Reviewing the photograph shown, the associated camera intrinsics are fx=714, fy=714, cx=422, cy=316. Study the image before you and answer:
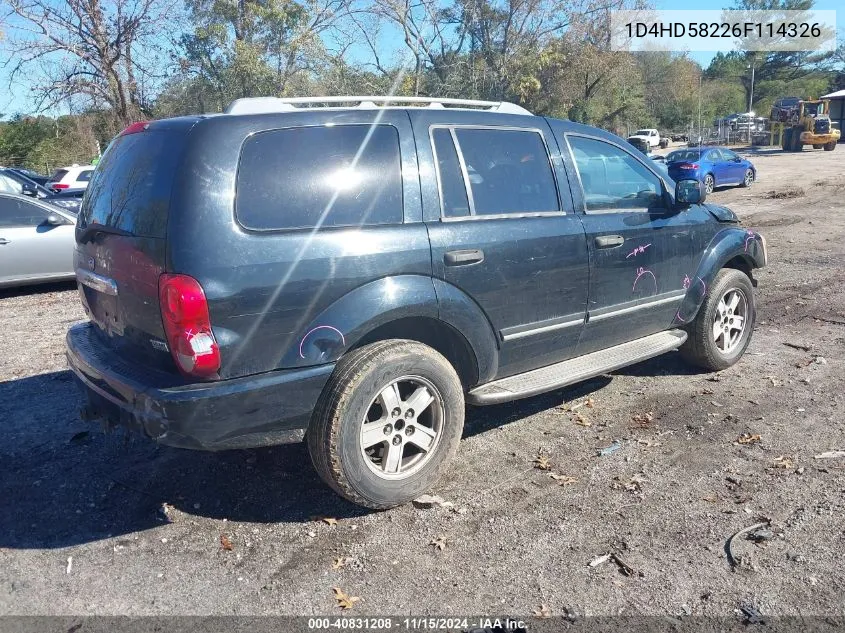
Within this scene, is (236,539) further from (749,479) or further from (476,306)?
(749,479)

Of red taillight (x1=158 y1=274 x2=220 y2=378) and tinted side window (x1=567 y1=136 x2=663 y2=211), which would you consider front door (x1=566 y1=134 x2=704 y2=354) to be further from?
red taillight (x1=158 y1=274 x2=220 y2=378)

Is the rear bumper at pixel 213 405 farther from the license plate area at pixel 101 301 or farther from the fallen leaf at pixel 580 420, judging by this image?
the fallen leaf at pixel 580 420

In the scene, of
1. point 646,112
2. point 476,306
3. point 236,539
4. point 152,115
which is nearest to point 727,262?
point 476,306

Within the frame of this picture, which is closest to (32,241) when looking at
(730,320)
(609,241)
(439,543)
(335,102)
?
(335,102)

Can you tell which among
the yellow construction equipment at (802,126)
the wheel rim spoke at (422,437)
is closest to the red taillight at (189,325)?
the wheel rim spoke at (422,437)

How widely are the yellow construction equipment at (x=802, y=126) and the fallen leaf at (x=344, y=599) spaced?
46.0m

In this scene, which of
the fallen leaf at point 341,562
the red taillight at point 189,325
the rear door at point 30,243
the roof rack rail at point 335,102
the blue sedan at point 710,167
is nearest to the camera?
the red taillight at point 189,325

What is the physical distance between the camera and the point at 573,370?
442 centimetres

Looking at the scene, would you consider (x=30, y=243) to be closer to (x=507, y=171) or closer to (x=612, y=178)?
(x=507, y=171)

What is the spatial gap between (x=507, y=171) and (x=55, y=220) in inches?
283

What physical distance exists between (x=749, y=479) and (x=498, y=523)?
1450 mm

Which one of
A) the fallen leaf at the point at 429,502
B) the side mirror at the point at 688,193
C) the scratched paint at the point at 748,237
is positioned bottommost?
the fallen leaf at the point at 429,502

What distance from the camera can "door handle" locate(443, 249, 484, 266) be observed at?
3.73 meters

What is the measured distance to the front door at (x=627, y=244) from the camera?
4.53m
